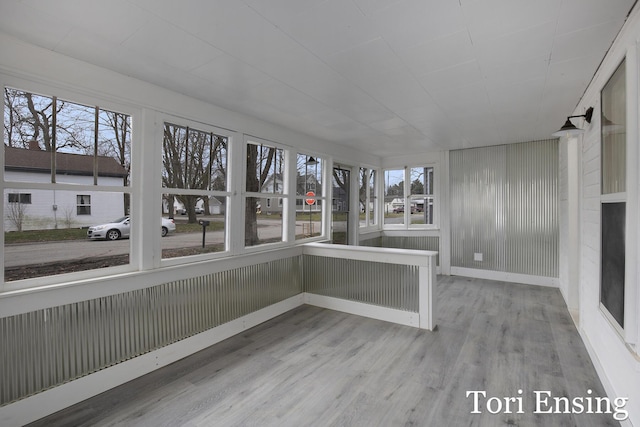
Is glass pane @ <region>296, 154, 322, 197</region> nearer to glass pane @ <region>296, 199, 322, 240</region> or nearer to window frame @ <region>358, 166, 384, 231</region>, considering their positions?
glass pane @ <region>296, 199, 322, 240</region>

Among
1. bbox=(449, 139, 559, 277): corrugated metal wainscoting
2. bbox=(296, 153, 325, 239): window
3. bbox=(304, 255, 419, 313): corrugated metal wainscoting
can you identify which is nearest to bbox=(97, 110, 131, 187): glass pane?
bbox=(296, 153, 325, 239): window

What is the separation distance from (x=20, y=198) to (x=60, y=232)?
0.34 m

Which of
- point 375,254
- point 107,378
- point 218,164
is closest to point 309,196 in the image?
point 375,254

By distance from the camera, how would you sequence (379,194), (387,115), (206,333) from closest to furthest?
(206,333) → (387,115) → (379,194)

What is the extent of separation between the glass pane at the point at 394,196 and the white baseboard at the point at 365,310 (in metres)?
3.01

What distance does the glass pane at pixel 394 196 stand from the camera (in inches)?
257

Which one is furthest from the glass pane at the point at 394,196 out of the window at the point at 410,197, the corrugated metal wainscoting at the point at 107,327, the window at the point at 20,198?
the window at the point at 20,198

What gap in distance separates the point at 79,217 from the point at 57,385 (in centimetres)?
122

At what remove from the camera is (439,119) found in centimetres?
385

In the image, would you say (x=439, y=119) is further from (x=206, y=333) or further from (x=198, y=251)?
(x=206, y=333)

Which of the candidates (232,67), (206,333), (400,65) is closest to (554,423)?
(400,65)

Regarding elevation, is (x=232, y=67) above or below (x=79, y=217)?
above

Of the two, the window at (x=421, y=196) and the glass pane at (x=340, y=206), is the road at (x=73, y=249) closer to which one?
the glass pane at (x=340, y=206)

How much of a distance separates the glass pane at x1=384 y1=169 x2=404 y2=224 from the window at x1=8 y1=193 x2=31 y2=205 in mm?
5743
